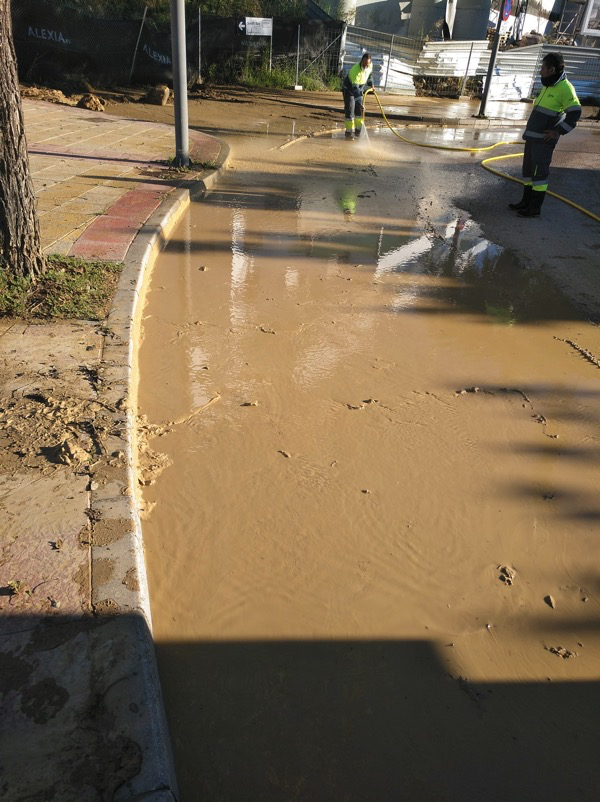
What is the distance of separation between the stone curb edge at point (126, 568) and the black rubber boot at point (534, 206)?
581cm

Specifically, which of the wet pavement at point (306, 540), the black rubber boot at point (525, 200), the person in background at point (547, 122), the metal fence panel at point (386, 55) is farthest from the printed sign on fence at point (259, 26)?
the wet pavement at point (306, 540)

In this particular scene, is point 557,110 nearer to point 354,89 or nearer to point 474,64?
point 354,89

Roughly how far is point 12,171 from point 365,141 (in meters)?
10.2

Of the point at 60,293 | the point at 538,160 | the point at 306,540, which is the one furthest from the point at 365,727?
the point at 538,160

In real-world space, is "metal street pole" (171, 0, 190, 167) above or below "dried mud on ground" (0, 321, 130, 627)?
above

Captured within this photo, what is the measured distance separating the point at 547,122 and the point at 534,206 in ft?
3.31

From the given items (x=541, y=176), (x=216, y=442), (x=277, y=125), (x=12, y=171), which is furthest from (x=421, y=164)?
(x=216, y=442)

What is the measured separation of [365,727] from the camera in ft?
7.37

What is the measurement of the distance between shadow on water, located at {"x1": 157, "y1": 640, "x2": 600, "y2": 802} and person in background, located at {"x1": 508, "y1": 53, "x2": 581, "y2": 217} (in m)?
6.99

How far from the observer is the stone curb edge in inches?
74.6

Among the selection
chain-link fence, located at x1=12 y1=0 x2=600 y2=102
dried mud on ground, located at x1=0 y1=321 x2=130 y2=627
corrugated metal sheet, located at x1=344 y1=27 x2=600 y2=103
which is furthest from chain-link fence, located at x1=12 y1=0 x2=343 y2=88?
dried mud on ground, located at x1=0 y1=321 x2=130 y2=627

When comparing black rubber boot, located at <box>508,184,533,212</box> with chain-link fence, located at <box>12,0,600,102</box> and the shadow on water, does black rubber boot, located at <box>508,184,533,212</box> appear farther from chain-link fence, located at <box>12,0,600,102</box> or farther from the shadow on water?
chain-link fence, located at <box>12,0,600,102</box>

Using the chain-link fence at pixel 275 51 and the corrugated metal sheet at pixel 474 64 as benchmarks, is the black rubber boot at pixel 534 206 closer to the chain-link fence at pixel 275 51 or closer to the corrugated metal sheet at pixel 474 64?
the chain-link fence at pixel 275 51

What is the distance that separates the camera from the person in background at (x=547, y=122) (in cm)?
755
